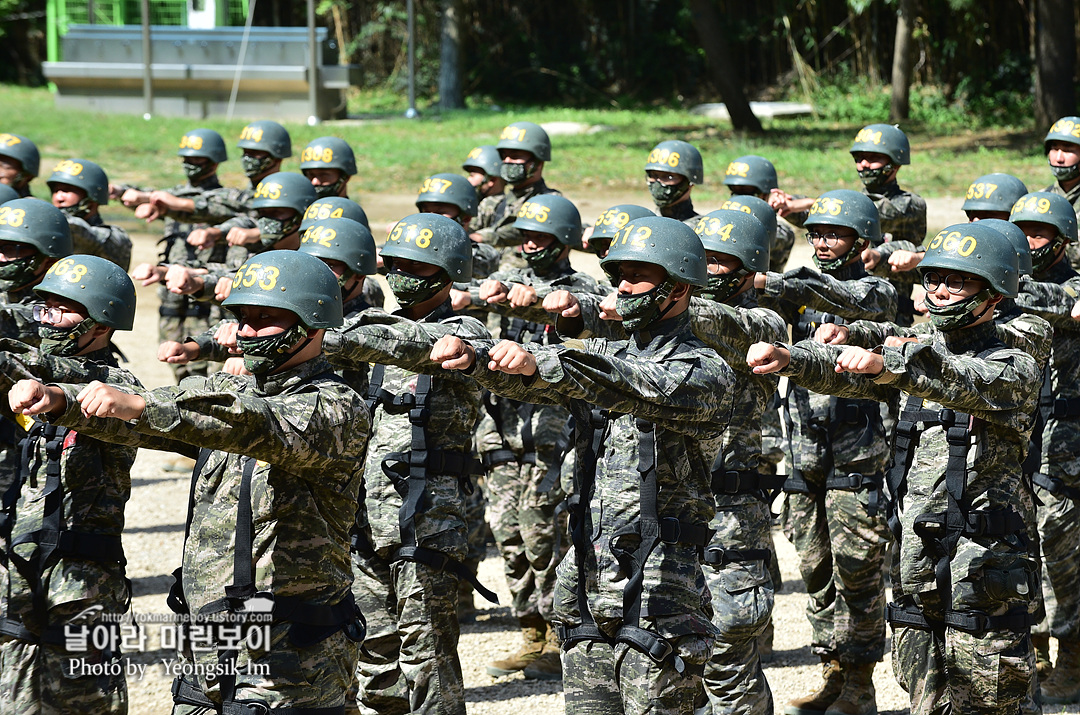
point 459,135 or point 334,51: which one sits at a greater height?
point 334,51

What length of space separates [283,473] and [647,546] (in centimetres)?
152

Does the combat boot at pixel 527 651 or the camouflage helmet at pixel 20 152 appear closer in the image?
the combat boot at pixel 527 651

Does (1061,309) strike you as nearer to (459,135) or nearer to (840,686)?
(840,686)

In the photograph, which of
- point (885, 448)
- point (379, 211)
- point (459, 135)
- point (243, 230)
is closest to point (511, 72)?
point (459, 135)

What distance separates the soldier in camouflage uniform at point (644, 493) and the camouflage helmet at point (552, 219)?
271 cm

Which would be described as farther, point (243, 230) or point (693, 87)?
point (693, 87)

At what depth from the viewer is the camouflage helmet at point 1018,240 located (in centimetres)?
634

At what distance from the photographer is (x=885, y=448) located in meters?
Answer: 7.47

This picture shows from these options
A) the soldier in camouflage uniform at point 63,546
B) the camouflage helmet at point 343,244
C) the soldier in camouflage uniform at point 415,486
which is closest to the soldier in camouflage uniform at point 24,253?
the soldier in camouflage uniform at point 63,546

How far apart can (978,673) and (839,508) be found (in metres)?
1.69

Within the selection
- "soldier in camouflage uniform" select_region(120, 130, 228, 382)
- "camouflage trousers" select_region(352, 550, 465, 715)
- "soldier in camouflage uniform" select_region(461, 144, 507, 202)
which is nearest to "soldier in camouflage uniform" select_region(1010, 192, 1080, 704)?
"camouflage trousers" select_region(352, 550, 465, 715)

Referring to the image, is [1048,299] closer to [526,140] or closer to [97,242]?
[526,140]

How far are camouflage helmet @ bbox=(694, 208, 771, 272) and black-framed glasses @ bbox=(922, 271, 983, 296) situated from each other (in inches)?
39.9

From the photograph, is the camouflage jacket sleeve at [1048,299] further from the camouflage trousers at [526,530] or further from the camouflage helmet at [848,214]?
the camouflage trousers at [526,530]
